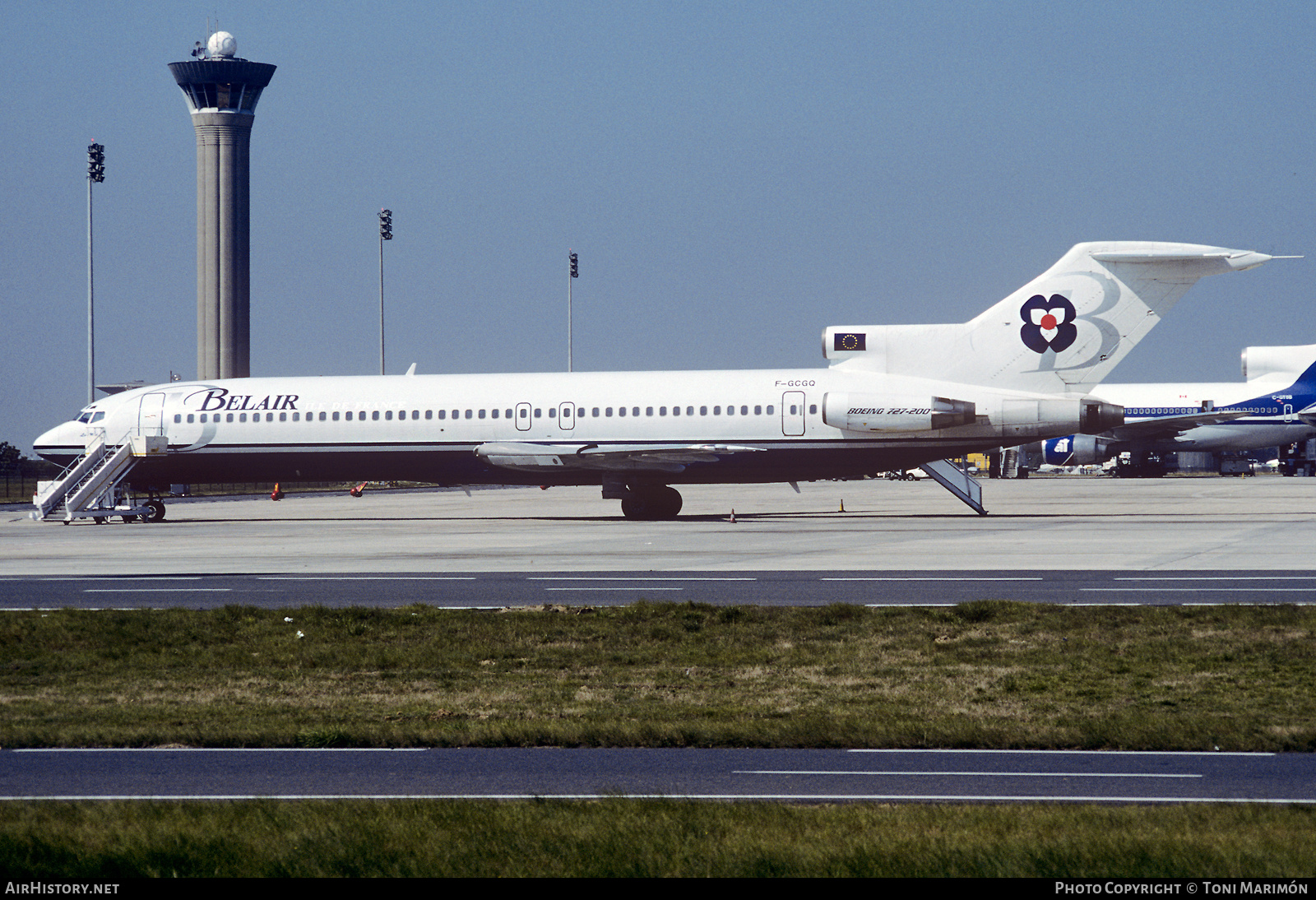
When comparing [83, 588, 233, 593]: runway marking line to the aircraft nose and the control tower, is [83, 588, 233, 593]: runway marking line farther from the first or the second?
the control tower

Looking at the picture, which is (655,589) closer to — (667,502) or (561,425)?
(561,425)

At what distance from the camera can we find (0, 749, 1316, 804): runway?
830cm

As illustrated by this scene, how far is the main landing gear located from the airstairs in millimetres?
14227

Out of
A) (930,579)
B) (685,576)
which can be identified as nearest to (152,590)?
(685,576)

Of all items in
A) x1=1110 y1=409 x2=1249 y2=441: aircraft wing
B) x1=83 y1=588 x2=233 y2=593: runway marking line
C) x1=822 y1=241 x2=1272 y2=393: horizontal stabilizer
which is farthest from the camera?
x1=822 y1=241 x2=1272 y2=393: horizontal stabilizer

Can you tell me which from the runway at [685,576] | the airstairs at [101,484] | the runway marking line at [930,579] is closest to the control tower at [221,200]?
the runway at [685,576]

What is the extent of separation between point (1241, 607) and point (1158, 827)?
10138 millimetres

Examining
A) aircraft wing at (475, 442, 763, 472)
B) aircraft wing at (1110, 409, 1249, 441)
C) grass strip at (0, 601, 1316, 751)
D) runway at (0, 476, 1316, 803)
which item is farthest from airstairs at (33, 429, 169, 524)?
aircraft wing at (1110, 409, 1249, 441)

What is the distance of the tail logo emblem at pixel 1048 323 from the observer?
119 feet

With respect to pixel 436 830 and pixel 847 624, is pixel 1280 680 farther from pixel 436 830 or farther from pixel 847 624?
pixel 436 830

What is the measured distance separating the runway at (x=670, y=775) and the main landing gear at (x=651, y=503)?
2922 centimetres

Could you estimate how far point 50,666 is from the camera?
45.3 ft

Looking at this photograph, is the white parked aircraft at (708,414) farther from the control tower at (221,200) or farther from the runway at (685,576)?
the control tower at (221,200)

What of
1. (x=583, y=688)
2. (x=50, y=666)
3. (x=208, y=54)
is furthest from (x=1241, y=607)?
(x=208, y=54)
